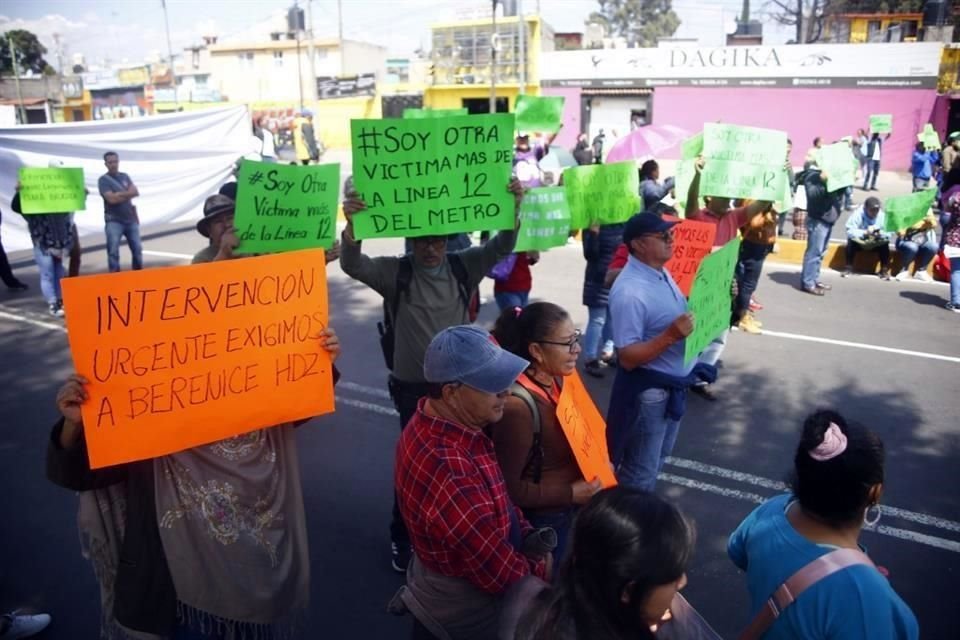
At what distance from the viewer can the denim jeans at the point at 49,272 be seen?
8.42m

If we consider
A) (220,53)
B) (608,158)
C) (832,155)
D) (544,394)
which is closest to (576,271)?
(608,158)

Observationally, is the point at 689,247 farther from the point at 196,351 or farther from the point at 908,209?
the point at 908,209

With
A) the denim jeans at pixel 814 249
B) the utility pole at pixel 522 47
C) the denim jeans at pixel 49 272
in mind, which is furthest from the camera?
the utility pole at pixel 522 47

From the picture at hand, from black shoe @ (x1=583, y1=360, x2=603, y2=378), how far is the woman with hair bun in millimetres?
4381

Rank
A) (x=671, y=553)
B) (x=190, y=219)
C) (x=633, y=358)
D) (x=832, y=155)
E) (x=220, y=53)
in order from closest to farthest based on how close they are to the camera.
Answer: (x=671, y=553) → (x=633, y=358) → (x=832, y=155) → (x=190, y=219) → (x=220, y=53)

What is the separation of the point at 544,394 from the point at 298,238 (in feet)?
5.86

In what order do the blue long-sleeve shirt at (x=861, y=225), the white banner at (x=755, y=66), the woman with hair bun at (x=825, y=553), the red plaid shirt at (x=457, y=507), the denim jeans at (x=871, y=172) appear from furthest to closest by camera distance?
the white banner at (x=755, y=66)
the denim jeans at (x=871, y=172)
the blue long-sleeve shirt at (x=861, y=225)
the red plaid shirt at (x=457, y=507)
the woman with hair bun at (x=825, y=553)

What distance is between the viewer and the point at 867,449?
5.98ft

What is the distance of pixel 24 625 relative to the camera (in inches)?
127

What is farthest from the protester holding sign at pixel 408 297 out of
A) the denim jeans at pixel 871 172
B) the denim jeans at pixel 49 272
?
the denim jeans at pixel 871 172

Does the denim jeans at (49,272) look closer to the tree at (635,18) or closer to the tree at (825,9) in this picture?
the tree at (825,9)

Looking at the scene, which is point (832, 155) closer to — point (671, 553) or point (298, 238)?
point (298, 238)

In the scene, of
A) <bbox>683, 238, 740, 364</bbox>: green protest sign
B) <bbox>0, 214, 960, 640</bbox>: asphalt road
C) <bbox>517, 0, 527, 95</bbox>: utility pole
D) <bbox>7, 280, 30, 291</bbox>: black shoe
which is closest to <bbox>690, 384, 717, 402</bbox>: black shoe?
<bbox>0, 214, 960, 640</bbox>: asphalt road

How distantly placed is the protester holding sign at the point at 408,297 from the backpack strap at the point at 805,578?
6.76 feet
